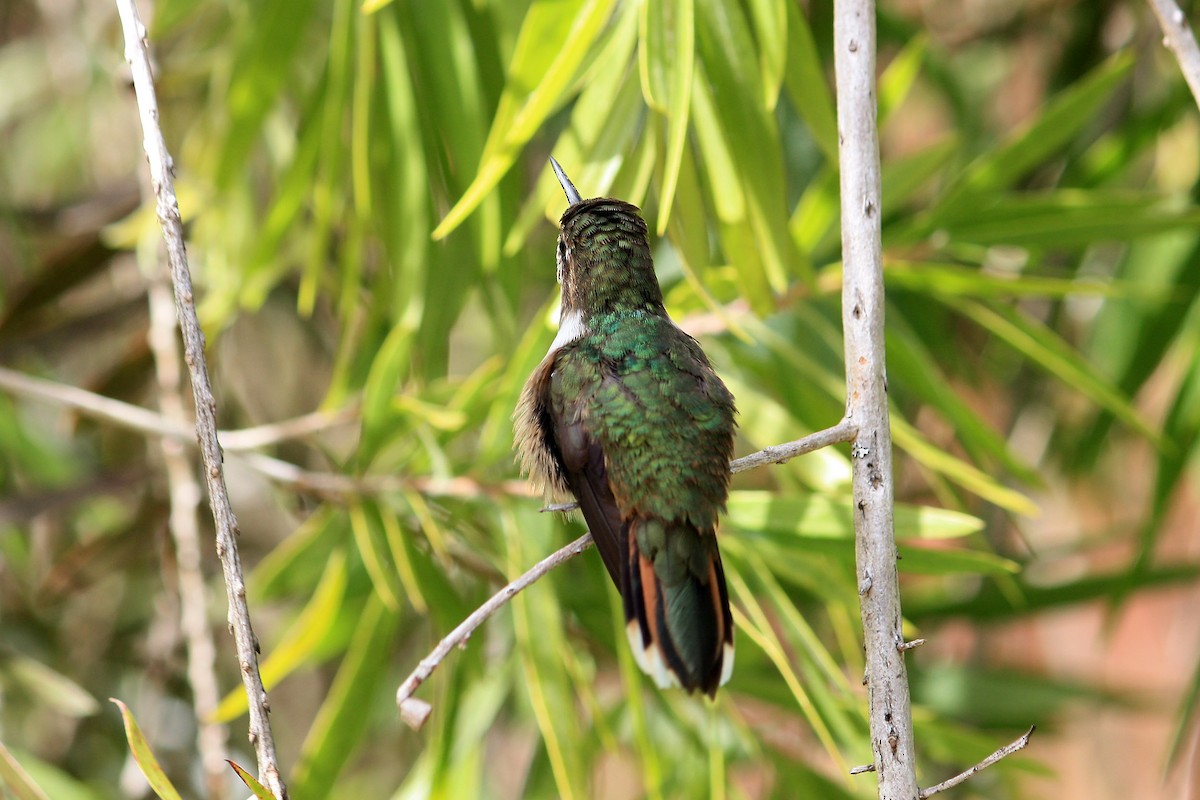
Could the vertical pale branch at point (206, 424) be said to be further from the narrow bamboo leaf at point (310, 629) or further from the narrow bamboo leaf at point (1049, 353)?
the narrow bamboo leaf at point (1049, 353)

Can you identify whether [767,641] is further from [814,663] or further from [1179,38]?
[1179,38]

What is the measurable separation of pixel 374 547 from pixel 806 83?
99 cm

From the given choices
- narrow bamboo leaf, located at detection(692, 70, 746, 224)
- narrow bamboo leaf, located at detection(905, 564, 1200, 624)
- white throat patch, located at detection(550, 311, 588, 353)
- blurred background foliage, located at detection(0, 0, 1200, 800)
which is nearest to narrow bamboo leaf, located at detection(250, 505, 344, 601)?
blurred background foliage, located at detection(0, 0, 1200, 800)

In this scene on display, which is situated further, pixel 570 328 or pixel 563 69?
pixel 570 328

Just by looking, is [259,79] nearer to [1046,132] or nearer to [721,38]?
[721,38]

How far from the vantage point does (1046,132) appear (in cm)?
213

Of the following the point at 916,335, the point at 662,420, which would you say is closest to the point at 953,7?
the point at 916,335

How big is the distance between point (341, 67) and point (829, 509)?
3.40 feet

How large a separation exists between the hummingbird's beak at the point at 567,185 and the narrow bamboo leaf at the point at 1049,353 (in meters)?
0.78

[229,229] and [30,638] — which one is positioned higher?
[229,229]

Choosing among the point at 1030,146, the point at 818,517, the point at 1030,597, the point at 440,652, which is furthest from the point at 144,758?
the point at 1030,597

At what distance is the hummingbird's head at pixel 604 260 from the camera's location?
1.68 metres

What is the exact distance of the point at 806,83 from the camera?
64.6 inches

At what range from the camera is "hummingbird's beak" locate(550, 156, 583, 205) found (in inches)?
63.5
